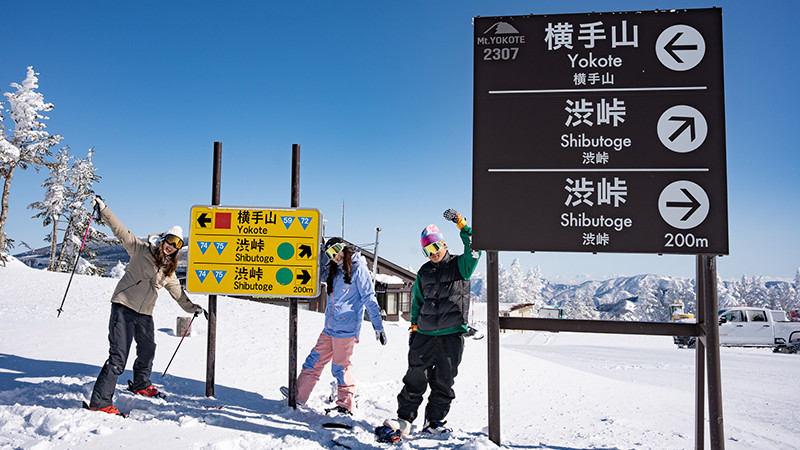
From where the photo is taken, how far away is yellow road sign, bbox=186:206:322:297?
5770 mm

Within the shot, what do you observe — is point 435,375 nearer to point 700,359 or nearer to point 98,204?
point 700,359

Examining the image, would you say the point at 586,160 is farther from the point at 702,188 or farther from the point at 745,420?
the point at 745,420

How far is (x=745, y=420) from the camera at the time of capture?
237 inches

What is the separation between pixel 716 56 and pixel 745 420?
4.76 m

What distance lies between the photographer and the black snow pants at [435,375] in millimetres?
4922

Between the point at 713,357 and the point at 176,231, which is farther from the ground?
the point at 176,231

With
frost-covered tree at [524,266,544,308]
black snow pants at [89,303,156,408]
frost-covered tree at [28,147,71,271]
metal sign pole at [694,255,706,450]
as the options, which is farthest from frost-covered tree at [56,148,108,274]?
frost-covered tree at [524,266,544,308]

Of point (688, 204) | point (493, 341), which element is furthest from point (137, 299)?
point (688, 204)

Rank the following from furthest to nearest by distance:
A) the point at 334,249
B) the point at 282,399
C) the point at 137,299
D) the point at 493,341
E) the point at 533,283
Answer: the point at 533,283
the point at 282,399
the point at 334,249
the point at 137,299
the point at 493,341

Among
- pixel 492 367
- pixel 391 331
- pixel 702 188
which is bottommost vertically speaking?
pixel 391 331

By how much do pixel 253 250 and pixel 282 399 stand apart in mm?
2039

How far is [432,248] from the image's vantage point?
504 centimetres

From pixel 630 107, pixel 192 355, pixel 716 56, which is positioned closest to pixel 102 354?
pixel 192 355

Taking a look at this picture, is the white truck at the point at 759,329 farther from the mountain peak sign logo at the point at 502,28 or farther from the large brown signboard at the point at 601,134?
the mountain peak sign logo at the point at 502,28
